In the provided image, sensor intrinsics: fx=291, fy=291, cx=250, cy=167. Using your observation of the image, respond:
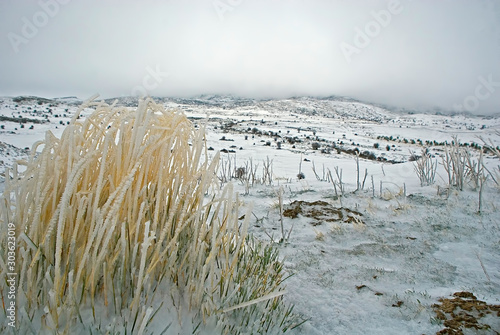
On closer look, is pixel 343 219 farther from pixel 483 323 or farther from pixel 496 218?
pixel 483 323

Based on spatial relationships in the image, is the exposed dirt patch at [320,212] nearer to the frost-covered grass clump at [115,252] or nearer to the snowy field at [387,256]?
the snowy field at [387,256]

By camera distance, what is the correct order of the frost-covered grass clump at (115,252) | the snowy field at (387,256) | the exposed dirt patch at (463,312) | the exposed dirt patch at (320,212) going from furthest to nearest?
the exposed dirt patch at (320,212)
the snowy field at (387,256)
the exposed dirt patch at (463,312)
the frost-covered grass clump at (115,252)

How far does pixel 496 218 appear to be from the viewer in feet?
8.27

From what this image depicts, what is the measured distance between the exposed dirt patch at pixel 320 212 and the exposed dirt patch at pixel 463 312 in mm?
1092

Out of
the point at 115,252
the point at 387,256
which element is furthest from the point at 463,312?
the point at 115,252

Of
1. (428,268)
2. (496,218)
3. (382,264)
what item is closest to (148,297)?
(382,264)

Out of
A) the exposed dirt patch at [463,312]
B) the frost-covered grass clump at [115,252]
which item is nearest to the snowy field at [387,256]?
the exposed dirt patch at [463,312]

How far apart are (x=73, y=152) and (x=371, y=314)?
1.40 m

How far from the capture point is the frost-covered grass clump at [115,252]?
0.79m

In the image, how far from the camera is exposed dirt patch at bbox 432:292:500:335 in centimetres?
119

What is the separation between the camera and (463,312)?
1.30 m

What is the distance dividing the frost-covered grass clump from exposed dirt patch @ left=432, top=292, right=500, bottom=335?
2.37 feet

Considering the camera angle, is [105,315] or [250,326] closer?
[105,315]

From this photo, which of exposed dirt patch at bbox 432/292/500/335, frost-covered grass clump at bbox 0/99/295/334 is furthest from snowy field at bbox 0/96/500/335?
frost-covered grass clump at bbox 0/99/295/334
